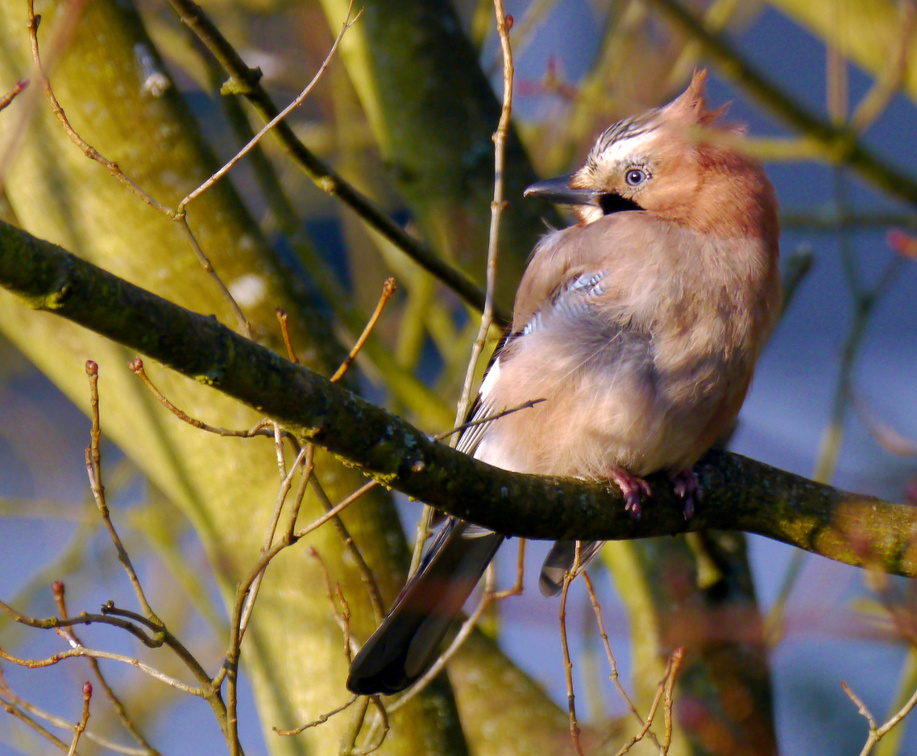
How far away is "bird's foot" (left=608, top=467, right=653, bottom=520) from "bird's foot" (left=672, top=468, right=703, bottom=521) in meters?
0.08

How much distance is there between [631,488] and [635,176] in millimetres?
1153

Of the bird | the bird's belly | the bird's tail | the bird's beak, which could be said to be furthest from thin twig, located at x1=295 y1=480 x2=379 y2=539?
the bird's beak

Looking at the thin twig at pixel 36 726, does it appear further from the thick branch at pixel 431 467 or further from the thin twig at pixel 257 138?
the thin twig at pixel 257 138

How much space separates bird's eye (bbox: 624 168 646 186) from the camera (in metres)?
3.31

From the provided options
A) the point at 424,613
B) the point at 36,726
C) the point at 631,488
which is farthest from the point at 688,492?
the point at 36,726

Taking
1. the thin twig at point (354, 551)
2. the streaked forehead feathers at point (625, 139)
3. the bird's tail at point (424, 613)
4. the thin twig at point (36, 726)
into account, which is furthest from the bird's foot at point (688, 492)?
the thin twig at point (36, 726)

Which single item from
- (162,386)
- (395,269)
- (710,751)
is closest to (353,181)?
(395,269)

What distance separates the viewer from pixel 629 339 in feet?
9.12

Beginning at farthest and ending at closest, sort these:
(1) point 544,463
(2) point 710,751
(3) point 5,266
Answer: (2) point 710,751 < (1) point 544,463 < (3) point 5,266

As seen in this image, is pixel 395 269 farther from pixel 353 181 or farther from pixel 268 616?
pixel 268 616

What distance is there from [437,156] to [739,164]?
1141mm

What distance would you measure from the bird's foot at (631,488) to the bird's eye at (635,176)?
1043 millimetres

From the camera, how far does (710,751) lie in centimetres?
365

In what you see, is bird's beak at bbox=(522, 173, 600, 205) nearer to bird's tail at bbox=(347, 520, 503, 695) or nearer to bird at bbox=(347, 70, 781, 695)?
bird at bbox=(347, 70, 781, 695)
